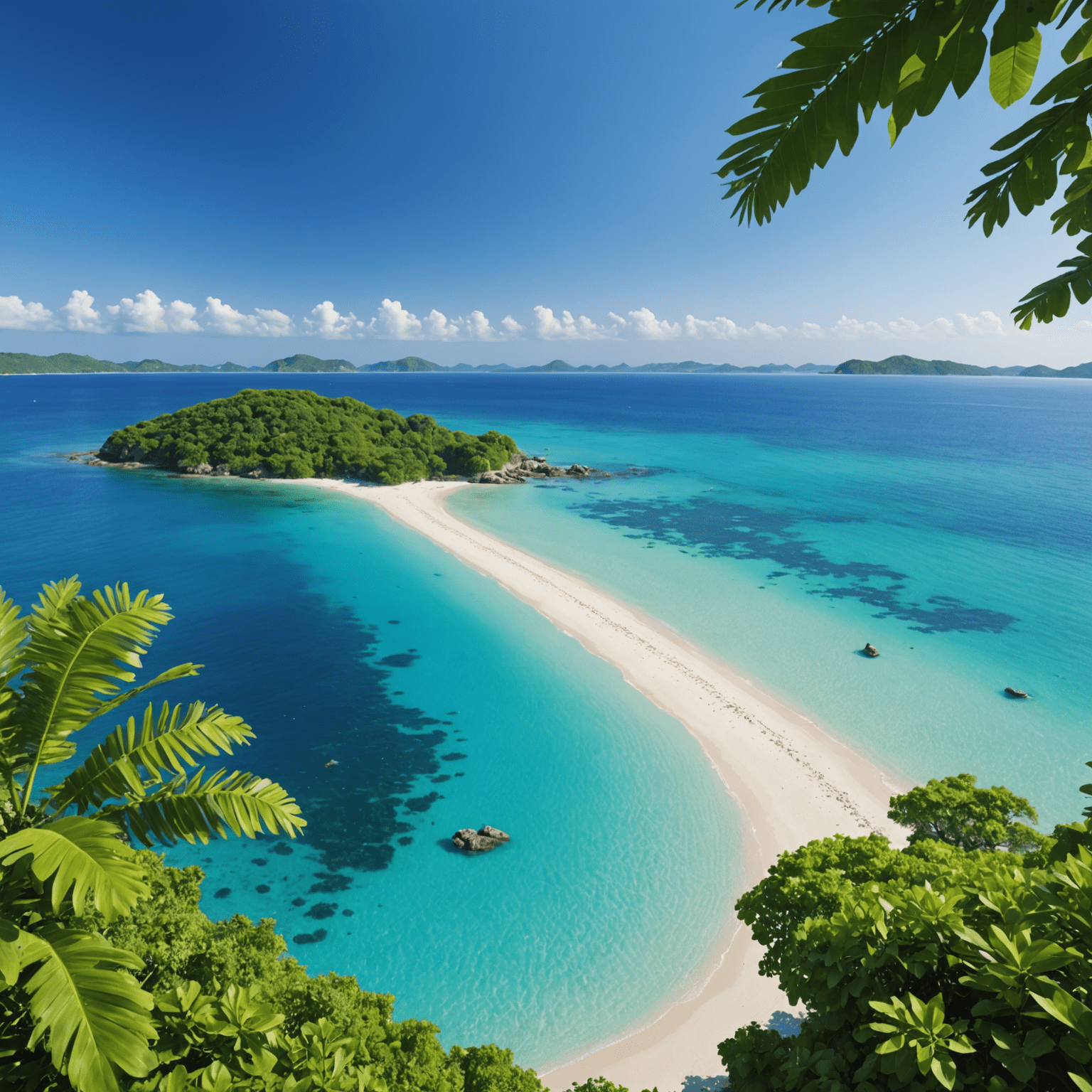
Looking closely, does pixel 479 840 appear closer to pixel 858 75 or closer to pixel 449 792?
pixel 449 792

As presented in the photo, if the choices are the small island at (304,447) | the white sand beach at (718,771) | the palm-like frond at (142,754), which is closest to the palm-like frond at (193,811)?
the palm-like frond at (142,754)

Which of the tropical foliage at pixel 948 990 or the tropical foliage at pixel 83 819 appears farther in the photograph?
the tropical foliage at pixel 83 819

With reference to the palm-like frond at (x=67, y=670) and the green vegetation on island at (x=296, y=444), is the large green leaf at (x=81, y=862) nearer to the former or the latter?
the palm-like frond at (x=67, y=670)

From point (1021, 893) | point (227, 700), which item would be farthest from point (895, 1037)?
point (227, 700)

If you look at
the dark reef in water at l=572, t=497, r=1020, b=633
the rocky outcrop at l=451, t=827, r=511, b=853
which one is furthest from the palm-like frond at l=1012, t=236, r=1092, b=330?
the dark reef in water at l=572, t=497, r=1020, b=633

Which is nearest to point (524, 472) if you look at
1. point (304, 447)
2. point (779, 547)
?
point (304, 447)

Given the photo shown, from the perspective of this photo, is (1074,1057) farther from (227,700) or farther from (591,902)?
(227,700)
